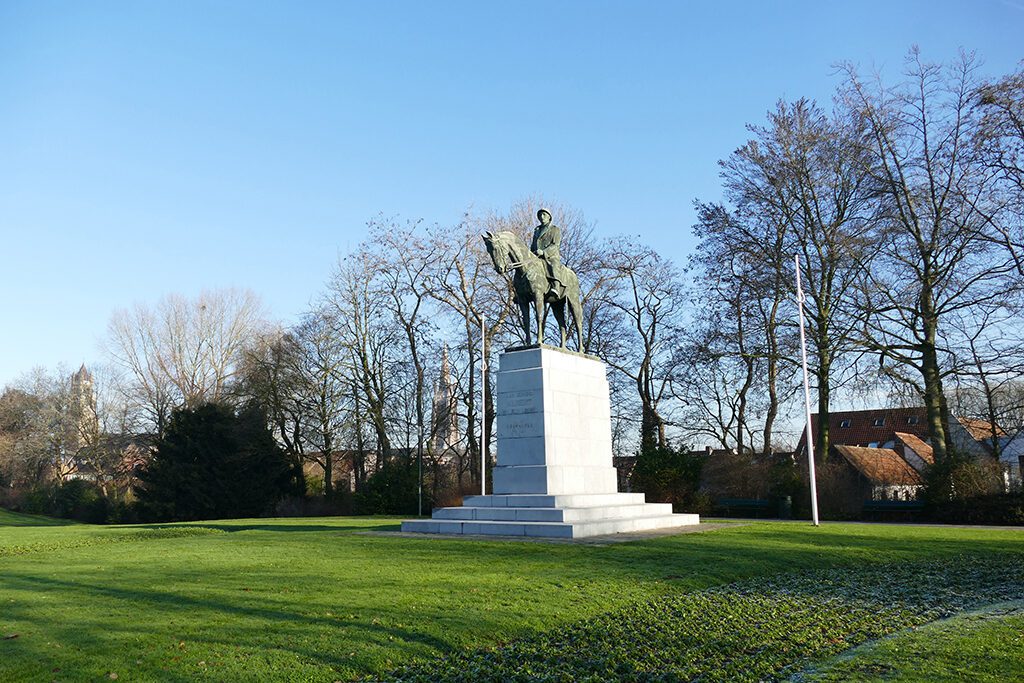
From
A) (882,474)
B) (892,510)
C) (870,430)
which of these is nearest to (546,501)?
(892,510)

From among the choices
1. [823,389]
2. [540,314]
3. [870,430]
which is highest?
[540,314]

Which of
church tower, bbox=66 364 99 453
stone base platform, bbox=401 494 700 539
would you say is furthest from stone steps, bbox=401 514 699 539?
church tower, bbox=66 364 99 453

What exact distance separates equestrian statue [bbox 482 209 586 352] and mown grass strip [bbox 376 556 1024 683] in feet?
32.1

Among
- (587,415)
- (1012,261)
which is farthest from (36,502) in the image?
(1012,261)

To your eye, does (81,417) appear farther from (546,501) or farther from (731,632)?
(731,632)

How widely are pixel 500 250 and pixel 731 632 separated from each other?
464 inches

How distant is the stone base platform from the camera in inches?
602

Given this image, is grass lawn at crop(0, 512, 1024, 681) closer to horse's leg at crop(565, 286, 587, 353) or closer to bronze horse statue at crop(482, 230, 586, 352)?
bronze horse statue at crop(482, 230, 586, 352)

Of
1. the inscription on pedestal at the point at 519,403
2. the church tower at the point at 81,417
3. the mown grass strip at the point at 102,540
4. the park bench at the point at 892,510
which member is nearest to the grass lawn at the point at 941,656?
the inscription on pedestal at the point at 519,403

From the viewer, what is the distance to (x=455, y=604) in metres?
8.12

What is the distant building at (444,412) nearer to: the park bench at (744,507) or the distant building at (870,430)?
the park bench at (744,507)

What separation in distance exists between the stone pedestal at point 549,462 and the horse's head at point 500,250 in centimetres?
224

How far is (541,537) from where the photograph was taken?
1497 centimetres

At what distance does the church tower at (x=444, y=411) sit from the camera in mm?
38688
